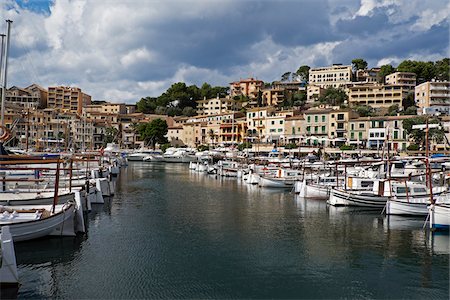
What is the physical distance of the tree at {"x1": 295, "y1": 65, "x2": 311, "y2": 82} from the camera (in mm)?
170375

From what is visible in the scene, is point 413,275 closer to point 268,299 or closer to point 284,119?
point 268,299

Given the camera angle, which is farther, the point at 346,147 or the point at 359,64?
the point at 359,64

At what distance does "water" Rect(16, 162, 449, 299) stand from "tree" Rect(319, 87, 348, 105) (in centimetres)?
9499

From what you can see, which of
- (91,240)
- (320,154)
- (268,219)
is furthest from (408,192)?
(320,154)

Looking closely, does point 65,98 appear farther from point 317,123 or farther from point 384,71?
point 384,71

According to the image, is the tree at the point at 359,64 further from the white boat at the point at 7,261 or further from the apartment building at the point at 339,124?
the white boat at the point at 7,261

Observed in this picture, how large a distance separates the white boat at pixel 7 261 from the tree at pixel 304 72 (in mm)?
161776

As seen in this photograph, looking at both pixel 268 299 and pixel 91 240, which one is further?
pixel 91 240

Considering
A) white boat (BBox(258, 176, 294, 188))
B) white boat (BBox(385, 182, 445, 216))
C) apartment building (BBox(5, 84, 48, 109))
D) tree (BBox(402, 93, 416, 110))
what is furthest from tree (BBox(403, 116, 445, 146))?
apartment building (BBox(5, 84, 48, 109))

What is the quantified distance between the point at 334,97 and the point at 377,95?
12.7m

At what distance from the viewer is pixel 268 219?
30516 mm

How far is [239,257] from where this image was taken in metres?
20.7

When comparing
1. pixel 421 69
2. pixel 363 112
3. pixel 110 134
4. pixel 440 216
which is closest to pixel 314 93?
pixel 363 112

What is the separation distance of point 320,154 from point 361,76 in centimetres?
7964
